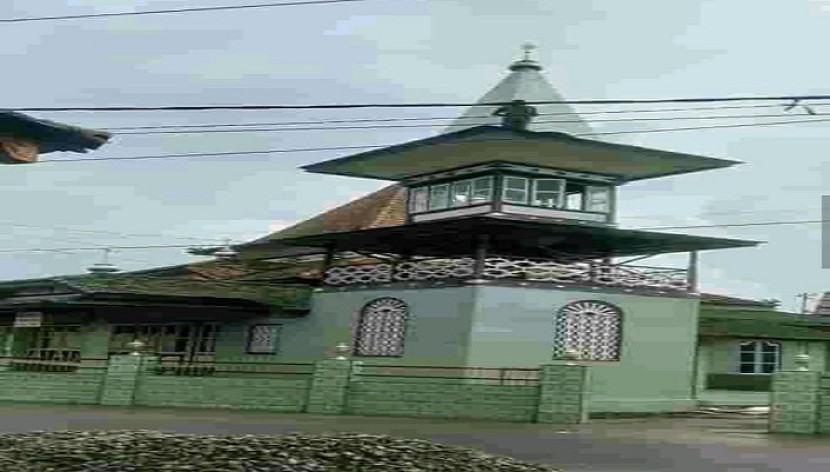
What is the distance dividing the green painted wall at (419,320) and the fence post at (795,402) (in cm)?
721

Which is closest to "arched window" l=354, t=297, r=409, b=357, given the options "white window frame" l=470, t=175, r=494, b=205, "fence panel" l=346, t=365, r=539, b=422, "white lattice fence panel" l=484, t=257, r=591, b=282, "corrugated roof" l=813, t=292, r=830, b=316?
"white lattice fence panel" l=484, t=257, r=591, b=282

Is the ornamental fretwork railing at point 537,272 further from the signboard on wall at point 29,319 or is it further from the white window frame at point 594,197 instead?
the signboard on wall at point 29,319

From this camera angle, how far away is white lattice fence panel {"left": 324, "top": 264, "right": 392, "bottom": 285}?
25328 millimetres

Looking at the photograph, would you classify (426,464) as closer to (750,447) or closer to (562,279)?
(750,447)

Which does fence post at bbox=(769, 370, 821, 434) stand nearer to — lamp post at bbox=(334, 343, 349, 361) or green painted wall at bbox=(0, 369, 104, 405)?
lamp post at bbox=(334, 343, 349, 361)

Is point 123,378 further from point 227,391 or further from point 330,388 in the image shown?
point 330,388

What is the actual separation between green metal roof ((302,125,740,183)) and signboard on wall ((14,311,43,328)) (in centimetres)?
933

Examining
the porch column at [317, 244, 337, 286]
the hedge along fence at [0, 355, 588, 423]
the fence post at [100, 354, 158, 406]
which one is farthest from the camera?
the porch column at [317, 244, 337, 286]

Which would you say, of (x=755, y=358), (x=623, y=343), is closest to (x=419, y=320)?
(x=623, y=343)

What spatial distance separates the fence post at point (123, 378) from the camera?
2414cm

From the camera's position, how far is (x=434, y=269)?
2431cm

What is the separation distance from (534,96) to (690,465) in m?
17.2

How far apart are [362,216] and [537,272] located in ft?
30.8

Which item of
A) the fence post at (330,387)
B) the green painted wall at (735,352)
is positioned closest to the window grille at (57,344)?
the fence post at (330,387)
